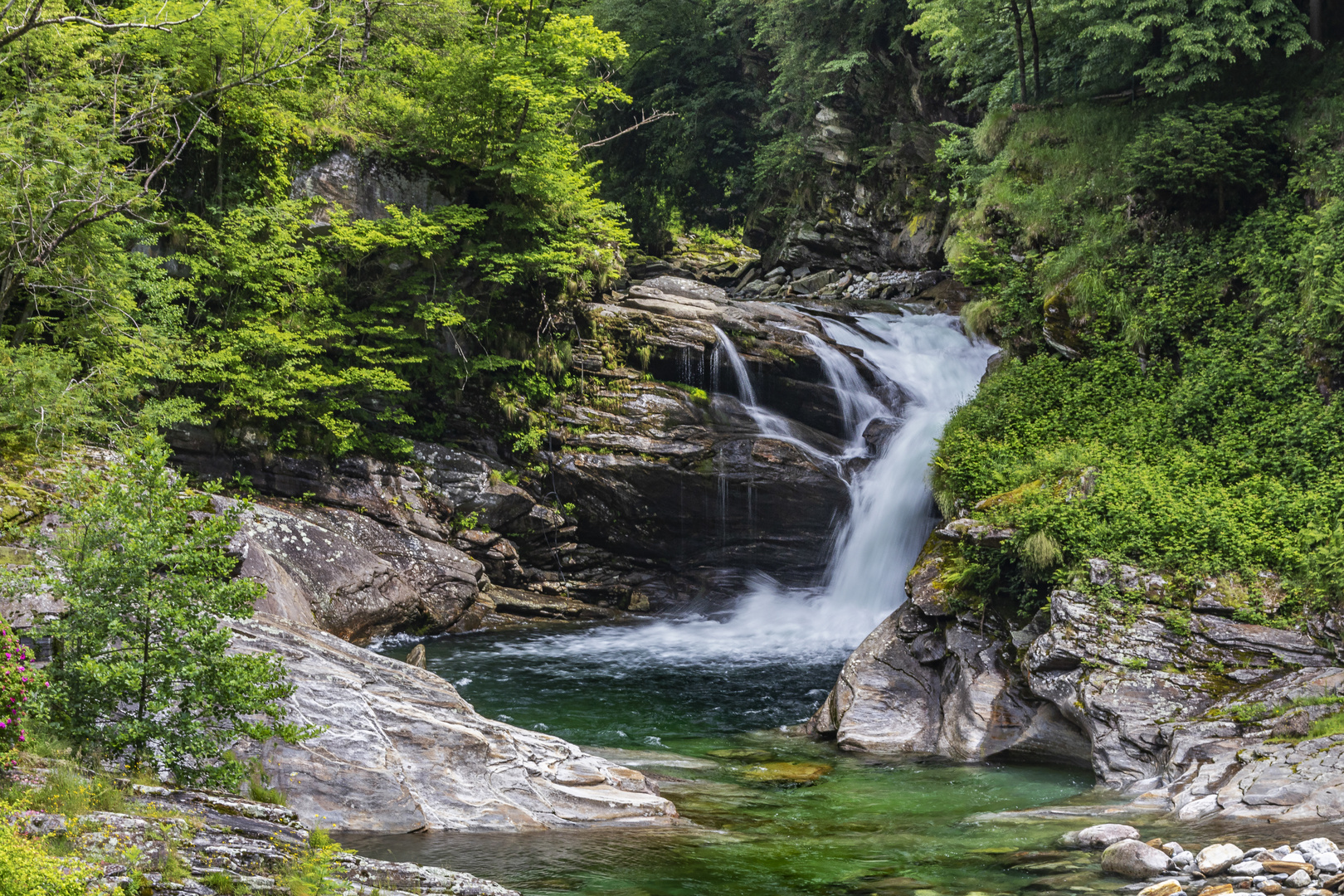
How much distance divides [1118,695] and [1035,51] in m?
14.3

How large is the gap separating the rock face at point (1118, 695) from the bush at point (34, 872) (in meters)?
7.15

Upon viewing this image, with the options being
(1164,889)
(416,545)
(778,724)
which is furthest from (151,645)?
(416,545)

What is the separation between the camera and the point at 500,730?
25.6ft

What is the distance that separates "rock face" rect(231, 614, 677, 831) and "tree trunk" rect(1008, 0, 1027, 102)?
16.6 meters

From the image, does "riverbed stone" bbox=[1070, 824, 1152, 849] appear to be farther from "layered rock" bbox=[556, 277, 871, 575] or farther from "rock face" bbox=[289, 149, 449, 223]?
"rock face" bbox=[289, 149, 449, 223]

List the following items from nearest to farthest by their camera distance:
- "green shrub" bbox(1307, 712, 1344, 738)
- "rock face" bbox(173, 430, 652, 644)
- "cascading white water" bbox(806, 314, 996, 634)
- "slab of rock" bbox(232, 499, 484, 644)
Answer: "green shrub" bbox(1307, 712, 1344, 738) → "slab of rock" bbox(232, 499, 484, 644) → "rock face" bbox(173, 430, 652, 644) → "cascading white water" bbox(806, 314, 996, 634)

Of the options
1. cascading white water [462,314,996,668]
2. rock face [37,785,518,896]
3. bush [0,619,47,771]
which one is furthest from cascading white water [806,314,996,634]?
bush [0,619,47,771]

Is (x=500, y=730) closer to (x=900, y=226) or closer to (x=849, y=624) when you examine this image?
(x=849, y=624)

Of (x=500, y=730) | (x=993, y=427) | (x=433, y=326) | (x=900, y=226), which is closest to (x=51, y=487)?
(x=500, y=730)

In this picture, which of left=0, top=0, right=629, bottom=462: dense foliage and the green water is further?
left=0, top=0, right=629, bottom=462: dense foliage

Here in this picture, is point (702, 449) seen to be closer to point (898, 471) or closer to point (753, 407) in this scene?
point (753, 407)

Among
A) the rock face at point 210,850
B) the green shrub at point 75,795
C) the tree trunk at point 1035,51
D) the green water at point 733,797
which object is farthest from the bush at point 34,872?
the tree trunk at point 1035,51

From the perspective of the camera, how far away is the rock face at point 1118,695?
24.0 ft

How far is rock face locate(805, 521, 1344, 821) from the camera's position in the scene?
7328 mm
